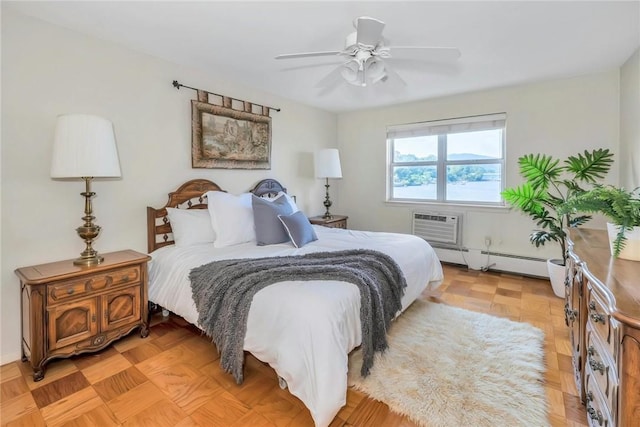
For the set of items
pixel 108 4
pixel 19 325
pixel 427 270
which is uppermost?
pixel 108 4

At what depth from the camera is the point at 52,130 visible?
226 cm

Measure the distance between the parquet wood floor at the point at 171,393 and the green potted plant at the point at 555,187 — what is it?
43.0 inches

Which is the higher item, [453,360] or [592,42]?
[592,42]

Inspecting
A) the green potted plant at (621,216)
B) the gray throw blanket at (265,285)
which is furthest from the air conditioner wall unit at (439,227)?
the green potted plant at (621,216)

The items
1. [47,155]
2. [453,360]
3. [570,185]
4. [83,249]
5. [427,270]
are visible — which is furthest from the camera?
[570,185]

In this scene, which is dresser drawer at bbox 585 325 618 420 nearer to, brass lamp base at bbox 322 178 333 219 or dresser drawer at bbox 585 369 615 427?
dresser drawer at bbox 585 369 615 427

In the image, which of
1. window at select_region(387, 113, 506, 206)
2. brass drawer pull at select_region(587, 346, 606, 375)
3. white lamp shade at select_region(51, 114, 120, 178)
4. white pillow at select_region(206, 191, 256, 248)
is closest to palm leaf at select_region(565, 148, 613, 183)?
window at select_region(387, 113, 506, 206)

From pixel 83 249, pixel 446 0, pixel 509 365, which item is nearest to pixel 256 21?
pixel 446 0

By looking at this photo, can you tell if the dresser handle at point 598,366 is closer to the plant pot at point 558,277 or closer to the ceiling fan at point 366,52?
the ceiling fan at point 366,52

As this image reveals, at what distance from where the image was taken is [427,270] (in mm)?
2846

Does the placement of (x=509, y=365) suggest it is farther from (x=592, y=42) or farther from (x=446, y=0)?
(x=592, y=42)

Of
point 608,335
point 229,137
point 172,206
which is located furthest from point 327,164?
point 608,335

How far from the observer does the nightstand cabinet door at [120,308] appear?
2184 millimetres

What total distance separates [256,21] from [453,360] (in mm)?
2707
